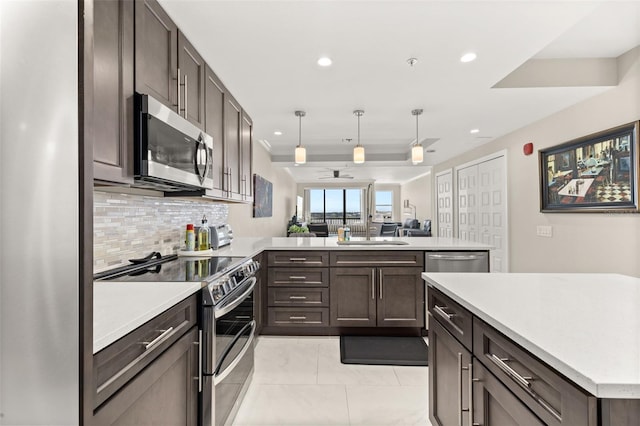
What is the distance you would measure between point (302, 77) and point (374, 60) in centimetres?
63

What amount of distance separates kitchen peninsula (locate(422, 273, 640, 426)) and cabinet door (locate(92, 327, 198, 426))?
3.47 ft

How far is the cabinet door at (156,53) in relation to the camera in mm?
1404

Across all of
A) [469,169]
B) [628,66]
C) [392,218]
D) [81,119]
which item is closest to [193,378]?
[81,119]

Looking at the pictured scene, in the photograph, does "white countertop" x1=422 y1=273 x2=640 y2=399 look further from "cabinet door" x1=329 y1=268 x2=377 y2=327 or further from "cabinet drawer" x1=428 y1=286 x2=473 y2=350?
"cabinet door" x1=329 y1=268 x2=377 y2=327

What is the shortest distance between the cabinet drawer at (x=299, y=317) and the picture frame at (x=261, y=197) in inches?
83.0

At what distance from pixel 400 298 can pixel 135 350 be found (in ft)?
8.02

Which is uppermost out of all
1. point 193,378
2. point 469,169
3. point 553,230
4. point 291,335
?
point 469,169

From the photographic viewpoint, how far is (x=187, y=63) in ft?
6.36

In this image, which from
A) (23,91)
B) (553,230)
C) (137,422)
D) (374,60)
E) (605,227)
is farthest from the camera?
(553,230)

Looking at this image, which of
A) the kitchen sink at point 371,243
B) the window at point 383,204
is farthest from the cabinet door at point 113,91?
the window at point 383,204

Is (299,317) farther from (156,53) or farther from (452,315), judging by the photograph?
(156,53)

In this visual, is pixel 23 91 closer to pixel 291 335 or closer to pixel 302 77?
pixel 302 77

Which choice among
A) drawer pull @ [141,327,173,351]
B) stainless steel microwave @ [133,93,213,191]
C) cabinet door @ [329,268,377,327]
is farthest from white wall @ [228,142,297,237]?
drawer pull @ [141,327,173,351]

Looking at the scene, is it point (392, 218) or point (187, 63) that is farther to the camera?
point (392, 218)
